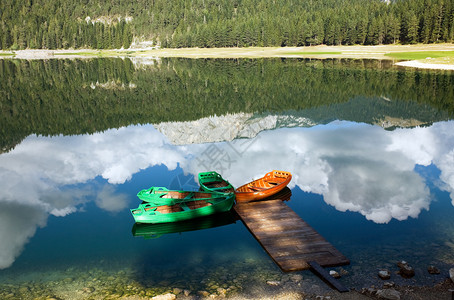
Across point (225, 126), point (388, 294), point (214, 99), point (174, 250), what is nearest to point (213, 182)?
point (174, 250)

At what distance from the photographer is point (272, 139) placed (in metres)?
40.0

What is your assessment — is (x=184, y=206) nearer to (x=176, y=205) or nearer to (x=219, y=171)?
(x=176, y=205)

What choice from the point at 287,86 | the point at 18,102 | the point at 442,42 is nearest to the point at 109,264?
the point at 18,102

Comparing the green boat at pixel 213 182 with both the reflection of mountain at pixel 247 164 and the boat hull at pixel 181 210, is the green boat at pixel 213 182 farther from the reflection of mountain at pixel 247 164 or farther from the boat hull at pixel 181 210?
the reflection of mountain at pixel 247 164

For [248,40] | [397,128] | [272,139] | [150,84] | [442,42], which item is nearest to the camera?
[272,139]

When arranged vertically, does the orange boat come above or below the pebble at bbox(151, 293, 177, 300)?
below

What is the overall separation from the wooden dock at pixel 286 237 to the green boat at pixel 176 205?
1.45 metres

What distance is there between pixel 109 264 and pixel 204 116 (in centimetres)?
3579

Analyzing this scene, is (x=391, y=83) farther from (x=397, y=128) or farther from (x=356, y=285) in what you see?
(x=356, y=285)

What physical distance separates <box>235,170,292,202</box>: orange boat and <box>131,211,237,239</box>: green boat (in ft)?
5.55

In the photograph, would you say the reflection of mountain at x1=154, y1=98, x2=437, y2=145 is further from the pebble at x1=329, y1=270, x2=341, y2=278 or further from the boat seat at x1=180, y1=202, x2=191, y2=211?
the pebble at x1=329, y1=270, x2=341, y2=278

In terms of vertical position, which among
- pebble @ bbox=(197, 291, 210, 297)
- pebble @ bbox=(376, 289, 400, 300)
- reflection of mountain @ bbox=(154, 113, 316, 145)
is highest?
pebble @ bbox=(376, 289, 400, 300)

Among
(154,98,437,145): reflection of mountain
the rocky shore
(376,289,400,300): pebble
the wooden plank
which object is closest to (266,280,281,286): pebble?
the rocky shore

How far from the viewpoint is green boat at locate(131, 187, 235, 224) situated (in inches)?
851
